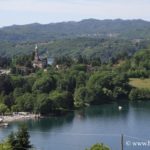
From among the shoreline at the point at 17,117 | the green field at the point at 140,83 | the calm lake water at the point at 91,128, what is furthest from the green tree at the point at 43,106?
the green field at the point at 140,83

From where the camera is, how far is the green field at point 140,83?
1581 inches

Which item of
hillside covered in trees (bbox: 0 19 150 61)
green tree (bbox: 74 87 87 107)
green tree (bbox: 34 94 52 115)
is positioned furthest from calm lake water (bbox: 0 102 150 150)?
hillside covered in trees (bbox: 0 19 150 61)

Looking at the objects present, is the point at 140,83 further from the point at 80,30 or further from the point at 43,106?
the point at 80,30

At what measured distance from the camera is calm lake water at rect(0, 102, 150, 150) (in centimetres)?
2220

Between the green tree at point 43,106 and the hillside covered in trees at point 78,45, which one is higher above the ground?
the hillside covered in trees at point 78,45

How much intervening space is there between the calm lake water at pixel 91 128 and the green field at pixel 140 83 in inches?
239

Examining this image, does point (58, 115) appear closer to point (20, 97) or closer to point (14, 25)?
point (20, 97)

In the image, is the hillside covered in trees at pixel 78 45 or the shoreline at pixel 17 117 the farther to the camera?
the hillside covered in trees at pixel 78 45

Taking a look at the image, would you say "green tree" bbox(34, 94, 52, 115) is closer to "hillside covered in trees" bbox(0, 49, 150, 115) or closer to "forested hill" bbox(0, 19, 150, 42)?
"hillside covered in trees" bbox(0, 49, 150, 115)

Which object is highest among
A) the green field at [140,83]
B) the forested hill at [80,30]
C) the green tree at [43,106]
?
the forested hill at [80,30]

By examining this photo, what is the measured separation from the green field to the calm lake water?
6.06 metres

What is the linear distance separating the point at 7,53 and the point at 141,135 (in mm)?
63205

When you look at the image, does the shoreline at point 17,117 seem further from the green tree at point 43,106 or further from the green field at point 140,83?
the green field at point 140,83

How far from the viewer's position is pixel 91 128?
1045 inches
